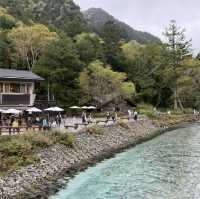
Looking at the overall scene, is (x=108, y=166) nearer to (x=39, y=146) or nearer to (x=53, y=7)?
(x=39, y=146)

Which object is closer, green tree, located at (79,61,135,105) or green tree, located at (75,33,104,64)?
green tree, located at (79,61,135,105)

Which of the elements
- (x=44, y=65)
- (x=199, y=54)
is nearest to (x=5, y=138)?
(x=44, y=65)

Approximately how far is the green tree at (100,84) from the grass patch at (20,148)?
31.8m

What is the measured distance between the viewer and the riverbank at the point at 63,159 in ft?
71.2

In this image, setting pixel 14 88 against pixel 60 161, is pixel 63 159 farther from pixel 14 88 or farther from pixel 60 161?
pixel 14 88

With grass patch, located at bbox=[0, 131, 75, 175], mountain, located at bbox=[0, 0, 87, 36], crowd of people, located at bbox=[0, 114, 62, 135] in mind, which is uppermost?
mountain, located at bbox=[0, 0, 87, 36]

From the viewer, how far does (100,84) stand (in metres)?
63.9

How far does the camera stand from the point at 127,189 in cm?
2323

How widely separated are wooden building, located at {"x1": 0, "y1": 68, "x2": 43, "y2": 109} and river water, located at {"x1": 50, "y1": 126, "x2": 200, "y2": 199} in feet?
43.7

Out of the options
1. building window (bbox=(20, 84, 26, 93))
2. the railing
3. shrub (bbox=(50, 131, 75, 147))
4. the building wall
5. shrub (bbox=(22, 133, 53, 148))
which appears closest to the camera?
shrub (bbox=(22, 133, 53, 148))

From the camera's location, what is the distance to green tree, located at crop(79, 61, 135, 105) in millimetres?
62194

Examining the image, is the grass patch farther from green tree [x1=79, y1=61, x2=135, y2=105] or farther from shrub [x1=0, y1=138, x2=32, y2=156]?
green tree [x1=79, y1=61, x2=135, y2=105]

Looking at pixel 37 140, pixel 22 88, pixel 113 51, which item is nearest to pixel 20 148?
pixel 37 140

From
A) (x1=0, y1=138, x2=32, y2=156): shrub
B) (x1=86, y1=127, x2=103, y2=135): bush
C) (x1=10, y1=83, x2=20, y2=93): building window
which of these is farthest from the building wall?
(x1=0, y1=138, x2=32, y2=156): shrub
